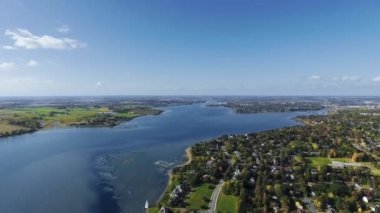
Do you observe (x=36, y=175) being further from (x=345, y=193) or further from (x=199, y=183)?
(x=345, y=193)

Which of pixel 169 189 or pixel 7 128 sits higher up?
pixel 7 128

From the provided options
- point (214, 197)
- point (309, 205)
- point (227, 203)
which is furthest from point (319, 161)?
point (227, 203)

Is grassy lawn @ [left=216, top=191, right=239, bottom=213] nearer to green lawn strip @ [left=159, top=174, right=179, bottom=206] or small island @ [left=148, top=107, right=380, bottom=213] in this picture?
small island @ [left=148, top=107, right=380, bottom=213]

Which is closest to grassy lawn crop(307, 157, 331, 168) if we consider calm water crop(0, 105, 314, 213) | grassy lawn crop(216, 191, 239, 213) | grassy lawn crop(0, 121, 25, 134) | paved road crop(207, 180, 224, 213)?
paved road crop(207, 180, 224, 213)

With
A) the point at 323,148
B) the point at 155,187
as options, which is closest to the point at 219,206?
the point at 155,187

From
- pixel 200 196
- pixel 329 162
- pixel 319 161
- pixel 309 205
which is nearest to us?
pixel 309 205

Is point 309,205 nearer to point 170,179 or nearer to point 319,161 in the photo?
point 170,179
